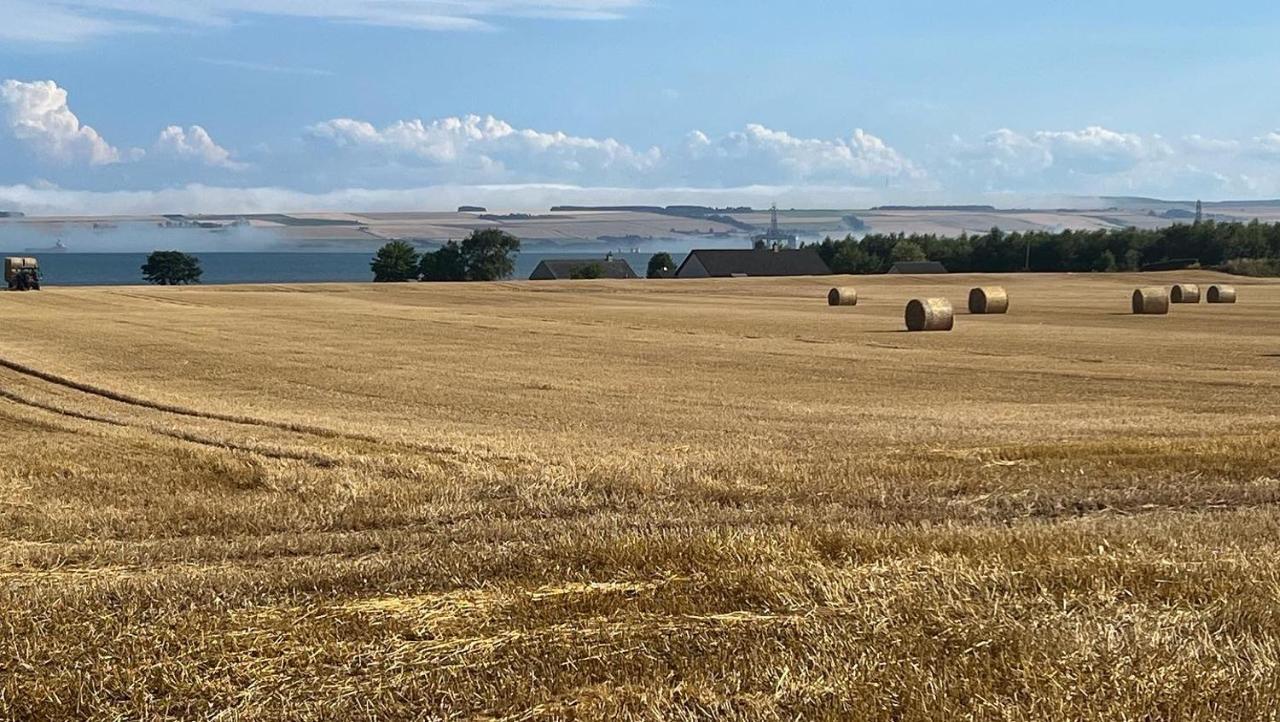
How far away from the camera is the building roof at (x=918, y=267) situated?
153125mm

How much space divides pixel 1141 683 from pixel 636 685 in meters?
1.83

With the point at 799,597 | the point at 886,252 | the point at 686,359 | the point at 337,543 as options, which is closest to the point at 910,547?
the point at 799,597

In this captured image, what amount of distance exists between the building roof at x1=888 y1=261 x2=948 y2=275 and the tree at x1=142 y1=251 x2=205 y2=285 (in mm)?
80213

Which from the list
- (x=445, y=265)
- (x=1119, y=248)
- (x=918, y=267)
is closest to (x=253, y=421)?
→ (x=1119, y=248)

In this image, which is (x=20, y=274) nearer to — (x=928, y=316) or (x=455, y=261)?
(x=928, y=316)

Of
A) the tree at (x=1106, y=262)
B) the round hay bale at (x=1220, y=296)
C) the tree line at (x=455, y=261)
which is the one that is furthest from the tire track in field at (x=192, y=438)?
the tree line at (x=455, y=261)

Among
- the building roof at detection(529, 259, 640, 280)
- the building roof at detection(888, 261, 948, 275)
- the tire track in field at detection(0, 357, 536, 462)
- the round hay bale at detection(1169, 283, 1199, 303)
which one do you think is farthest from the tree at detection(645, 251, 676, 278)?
the tire track in field at detection(0, 357, 536, 462)

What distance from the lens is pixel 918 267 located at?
509ft

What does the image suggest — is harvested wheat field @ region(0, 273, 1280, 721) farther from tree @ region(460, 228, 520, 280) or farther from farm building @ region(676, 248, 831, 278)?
farm building @ region(676, 248, 831, 278)

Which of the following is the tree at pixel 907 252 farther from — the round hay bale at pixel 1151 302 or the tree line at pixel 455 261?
the round hay bale at pixel 1151 302

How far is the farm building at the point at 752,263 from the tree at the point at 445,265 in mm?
28979

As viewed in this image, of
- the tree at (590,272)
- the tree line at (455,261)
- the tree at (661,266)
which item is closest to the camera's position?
the tree line at (455,261)

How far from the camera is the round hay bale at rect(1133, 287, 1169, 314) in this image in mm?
58125

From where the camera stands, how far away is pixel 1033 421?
2020cm
